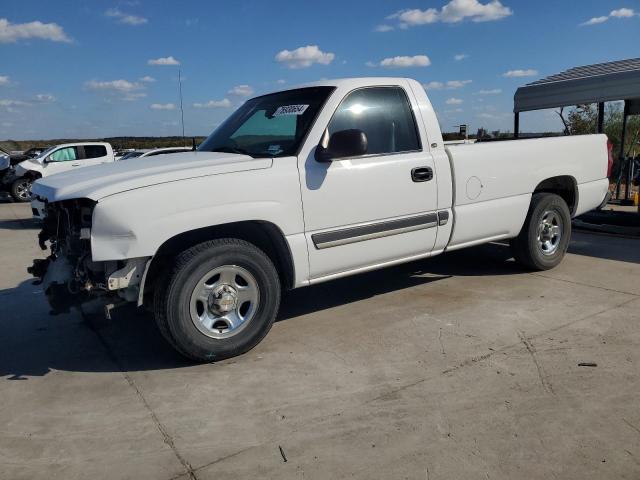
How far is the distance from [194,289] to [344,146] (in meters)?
1.47

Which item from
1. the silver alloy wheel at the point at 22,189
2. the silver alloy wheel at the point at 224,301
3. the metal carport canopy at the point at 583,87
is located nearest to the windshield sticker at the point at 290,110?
the silver alloy wheel at the point at 224,301

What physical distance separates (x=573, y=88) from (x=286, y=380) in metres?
8.14

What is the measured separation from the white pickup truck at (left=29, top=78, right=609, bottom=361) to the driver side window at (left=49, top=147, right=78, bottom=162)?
46.8 ft

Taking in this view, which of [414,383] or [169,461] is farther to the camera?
[414,383]

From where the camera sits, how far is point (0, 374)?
12.8 feet

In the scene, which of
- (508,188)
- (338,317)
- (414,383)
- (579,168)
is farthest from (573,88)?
(414,383)

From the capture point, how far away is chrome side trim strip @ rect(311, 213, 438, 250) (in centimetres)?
421

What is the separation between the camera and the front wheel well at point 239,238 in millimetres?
3834

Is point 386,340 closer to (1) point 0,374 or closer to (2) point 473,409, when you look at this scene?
(2) point 473,409

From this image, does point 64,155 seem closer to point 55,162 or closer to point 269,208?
point 55,162

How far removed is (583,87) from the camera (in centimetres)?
920

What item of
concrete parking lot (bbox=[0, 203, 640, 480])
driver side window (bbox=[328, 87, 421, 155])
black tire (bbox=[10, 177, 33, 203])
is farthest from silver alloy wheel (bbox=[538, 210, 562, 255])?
black tire (bbox=[10, 177, 33, 203])

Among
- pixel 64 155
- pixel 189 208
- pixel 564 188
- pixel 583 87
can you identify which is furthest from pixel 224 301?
pixel 64 155

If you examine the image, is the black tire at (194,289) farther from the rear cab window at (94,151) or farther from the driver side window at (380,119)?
the rear cab window at (94,151)
